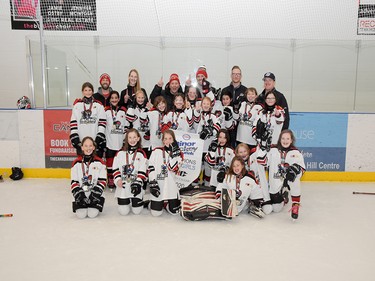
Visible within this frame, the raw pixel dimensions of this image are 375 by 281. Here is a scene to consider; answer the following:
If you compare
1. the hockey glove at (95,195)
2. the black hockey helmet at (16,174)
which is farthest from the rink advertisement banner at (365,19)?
the black hockey helmet at (16,174)

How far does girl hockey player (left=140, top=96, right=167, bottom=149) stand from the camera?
3.97 metres

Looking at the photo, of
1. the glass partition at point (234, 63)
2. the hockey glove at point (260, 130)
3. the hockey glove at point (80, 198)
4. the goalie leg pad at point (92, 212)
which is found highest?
the glass partition at point (234, 63)

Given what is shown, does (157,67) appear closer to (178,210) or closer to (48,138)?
(48,138)

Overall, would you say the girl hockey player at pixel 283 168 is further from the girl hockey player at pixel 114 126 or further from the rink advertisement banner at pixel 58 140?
the rink advertisement banner at pixel 58 140

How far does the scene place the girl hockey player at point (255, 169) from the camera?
3.47m

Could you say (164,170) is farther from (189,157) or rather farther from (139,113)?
(139,113)

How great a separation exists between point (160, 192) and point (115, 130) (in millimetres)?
1172

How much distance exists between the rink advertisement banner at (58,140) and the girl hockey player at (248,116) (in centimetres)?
223

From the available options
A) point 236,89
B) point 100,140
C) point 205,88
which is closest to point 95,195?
point 100,140

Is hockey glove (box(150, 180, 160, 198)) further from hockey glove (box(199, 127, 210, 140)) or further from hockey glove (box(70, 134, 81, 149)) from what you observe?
hockey glove (box(70, 134, 81, 149))

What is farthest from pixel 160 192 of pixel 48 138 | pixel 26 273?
pixel 48 138

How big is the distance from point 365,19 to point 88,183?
6.25 meters

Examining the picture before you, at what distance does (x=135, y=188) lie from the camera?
3.27m

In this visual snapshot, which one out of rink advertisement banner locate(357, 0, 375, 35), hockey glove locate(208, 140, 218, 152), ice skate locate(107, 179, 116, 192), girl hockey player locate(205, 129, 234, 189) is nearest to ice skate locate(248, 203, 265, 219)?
girl hockey player locate(205, 129, 234, 189)
